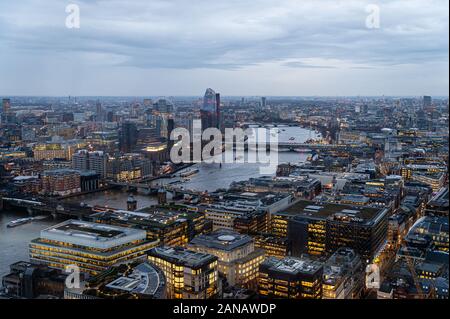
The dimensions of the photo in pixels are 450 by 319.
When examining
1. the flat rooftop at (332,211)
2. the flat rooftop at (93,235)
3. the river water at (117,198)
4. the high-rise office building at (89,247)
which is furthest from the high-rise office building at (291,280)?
the river water at (117,198)

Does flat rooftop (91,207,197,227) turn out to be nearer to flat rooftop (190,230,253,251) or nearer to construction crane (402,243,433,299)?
flat rooftop (190,230,253,251)

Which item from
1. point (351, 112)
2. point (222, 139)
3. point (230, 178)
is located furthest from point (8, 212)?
point (351, 112)

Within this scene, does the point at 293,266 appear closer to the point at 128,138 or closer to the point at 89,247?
the point at 89,247


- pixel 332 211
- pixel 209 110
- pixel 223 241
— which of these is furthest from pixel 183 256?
pixel 209 110

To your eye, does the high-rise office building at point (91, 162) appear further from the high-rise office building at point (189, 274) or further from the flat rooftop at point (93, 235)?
the high-rise office building at point (189, 274)
